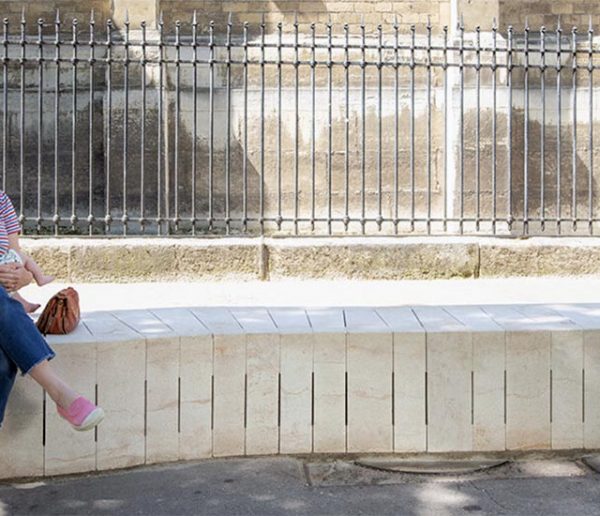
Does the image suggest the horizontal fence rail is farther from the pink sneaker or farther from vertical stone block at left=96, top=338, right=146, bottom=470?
the pink sneaker

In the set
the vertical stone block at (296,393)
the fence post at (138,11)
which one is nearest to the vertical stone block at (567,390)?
the vertical stone block at (296,393)

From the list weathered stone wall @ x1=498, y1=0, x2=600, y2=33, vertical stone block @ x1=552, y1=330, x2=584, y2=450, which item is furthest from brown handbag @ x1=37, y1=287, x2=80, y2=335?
weathered stone wall @ x1=498, y1=0, x2=600, y2=33

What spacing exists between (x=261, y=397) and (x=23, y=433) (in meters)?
1.06

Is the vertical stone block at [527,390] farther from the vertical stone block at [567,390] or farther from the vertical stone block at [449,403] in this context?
the vertical stone block at [449,403]

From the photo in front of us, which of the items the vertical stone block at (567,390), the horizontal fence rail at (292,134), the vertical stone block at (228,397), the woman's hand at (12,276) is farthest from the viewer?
the horizontal fence rail at (292,134)

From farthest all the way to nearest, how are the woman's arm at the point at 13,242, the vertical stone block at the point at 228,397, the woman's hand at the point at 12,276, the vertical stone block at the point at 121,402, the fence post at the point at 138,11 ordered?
the fence post at the point at 138,11
the woman's arm at the point at 13,242
the vertical stone block at the point at 228,397
the vertical stone block at the point at 121,402
the woman's hand at the point at 12,276

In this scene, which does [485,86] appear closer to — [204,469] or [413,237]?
[413,237]

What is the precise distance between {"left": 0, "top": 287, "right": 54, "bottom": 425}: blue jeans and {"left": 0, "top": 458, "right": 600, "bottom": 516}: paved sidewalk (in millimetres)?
492

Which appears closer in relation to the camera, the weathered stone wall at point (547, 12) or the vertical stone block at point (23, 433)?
the vertical stone block at point (23, 433)

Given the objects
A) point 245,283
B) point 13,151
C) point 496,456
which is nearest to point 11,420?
point 496,456

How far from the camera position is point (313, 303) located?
5621mm

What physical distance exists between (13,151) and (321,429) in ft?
30.3

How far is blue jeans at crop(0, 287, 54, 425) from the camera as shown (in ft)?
10.1

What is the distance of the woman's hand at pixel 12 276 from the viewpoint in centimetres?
329
